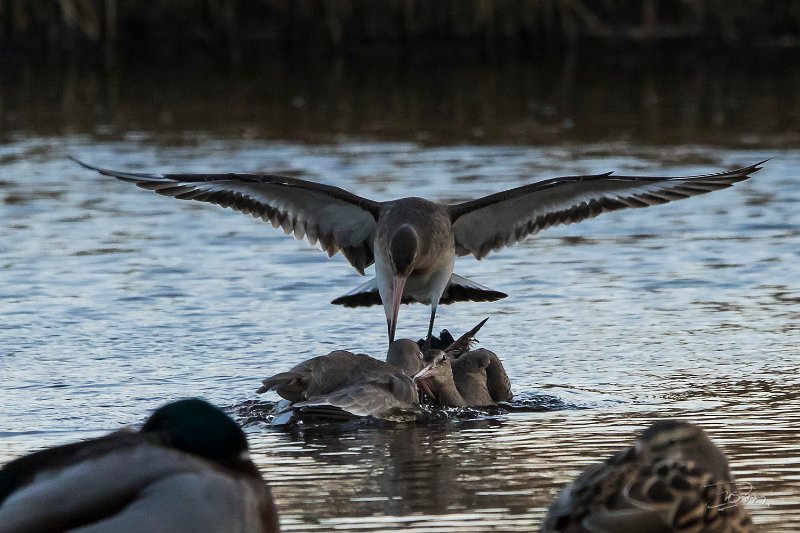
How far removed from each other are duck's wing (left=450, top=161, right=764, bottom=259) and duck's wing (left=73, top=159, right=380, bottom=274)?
22.1 inches

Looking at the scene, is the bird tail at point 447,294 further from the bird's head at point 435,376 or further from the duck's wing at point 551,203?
the bird's head at point 435,376

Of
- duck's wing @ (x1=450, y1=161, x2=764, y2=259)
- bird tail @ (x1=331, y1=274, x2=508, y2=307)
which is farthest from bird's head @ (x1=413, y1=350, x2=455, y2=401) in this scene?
duck's wing @ (x1=450, y1=161, x2=764, y2=259)

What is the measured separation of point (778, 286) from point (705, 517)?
6.25 metres

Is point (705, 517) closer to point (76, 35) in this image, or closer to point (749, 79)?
point (749, 79)

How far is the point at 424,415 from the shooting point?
7.80m

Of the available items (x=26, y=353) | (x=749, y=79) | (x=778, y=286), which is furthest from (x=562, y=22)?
(x=26, y=353)

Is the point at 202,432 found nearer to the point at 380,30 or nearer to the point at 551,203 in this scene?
the point at 551,203

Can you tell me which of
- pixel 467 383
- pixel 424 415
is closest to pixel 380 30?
pixel 467 383

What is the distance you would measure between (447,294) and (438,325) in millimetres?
502

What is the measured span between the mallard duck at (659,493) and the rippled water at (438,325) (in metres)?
1.24

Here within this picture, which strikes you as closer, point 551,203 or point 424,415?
point 424,415

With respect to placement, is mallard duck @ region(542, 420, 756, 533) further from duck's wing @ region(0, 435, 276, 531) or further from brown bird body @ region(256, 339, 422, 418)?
brown bird body @ region(256, 339, 422, 418)

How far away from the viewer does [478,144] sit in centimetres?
1717

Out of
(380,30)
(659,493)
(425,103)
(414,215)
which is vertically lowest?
(659,493)
